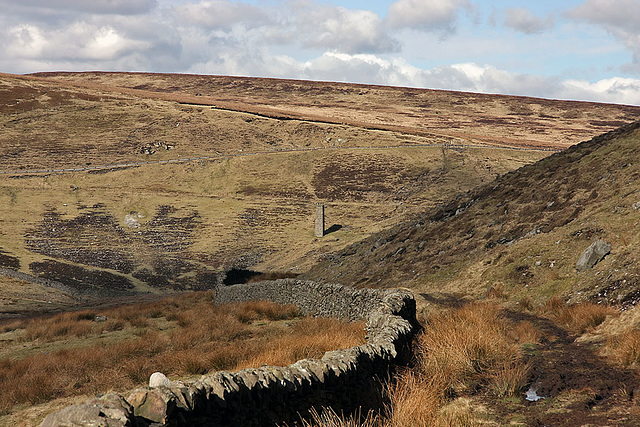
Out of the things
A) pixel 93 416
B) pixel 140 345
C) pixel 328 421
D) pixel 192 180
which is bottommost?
pixel 192 180

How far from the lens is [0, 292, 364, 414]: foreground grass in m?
10.6

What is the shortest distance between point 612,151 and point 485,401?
1863cm

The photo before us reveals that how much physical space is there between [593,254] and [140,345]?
12916 millimetres

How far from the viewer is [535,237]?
19.1 metres

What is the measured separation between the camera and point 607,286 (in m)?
13.2

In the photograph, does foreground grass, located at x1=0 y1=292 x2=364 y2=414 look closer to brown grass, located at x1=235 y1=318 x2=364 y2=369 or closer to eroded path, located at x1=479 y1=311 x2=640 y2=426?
brown grass, located at x1=235 y1=318 x2=364 y2=369

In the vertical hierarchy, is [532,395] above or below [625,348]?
below

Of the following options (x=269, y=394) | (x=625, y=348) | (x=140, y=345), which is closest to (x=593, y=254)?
(x=625, y=348)

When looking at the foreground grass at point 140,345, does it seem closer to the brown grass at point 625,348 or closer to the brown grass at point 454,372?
the brown grass at point 454,372

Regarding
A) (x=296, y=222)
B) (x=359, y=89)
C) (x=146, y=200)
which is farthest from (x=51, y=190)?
(x=359, y=89)

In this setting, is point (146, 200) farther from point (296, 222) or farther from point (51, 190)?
point (296, 222)

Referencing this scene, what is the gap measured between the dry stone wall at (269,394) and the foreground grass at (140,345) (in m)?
1.78

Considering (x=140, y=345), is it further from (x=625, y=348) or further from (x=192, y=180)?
(x=192, y=180)

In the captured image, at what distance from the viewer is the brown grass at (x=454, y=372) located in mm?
6559
